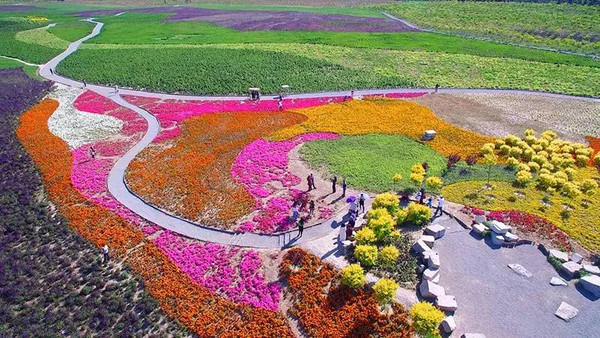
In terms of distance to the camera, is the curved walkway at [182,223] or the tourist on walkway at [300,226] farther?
the curved walkway at [182,223]

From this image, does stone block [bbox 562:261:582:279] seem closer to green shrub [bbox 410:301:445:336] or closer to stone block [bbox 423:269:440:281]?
stone block [bbox 423:269:440:281]

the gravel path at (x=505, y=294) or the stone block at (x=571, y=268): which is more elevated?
the stone block at (x=571, y=268)

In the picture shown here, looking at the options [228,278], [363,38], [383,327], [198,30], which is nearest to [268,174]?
[228,278]

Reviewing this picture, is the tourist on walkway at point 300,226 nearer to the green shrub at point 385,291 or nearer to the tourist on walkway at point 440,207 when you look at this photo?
the green shrub at point 385,291

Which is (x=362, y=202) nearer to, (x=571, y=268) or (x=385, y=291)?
(x=385, y=291)

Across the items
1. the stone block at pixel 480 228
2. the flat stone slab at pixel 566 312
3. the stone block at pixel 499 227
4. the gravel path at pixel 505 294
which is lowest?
the gravel path at pixel 505 294

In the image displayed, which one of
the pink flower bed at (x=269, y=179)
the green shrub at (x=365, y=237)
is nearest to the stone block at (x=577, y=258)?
the green shrub at (x=365, y=237)

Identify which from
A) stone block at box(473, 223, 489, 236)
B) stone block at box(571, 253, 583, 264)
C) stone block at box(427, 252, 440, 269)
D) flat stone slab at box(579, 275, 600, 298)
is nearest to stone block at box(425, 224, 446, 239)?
stone block at box(473, 223, 489, 236)
